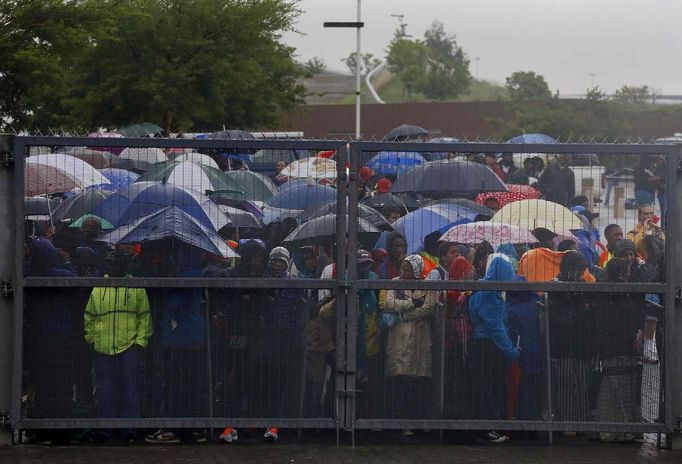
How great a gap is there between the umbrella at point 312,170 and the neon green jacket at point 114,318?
1.31 m

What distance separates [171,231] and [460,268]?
2.03 metres

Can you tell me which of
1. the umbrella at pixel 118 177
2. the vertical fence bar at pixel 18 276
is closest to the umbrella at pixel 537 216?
the umbrella at pixel 118 177

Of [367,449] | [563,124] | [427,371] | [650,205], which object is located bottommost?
[367,449]

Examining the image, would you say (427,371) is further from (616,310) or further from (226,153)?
(226,153)

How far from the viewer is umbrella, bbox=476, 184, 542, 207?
820 centimetres

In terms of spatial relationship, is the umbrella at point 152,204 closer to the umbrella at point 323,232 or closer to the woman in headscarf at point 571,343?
the umbrella at point 323,232

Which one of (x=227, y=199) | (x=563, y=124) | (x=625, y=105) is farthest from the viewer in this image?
(x=625, y=105)

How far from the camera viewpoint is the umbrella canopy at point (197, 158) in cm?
837

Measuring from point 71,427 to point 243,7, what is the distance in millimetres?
25271

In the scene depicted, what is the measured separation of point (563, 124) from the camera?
154 feet

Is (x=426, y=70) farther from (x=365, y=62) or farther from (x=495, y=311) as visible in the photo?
(x=495, y=311)

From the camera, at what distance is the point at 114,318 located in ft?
27.2

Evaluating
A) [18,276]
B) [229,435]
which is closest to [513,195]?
[229,435]

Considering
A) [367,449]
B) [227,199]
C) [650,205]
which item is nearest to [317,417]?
[367,449]
